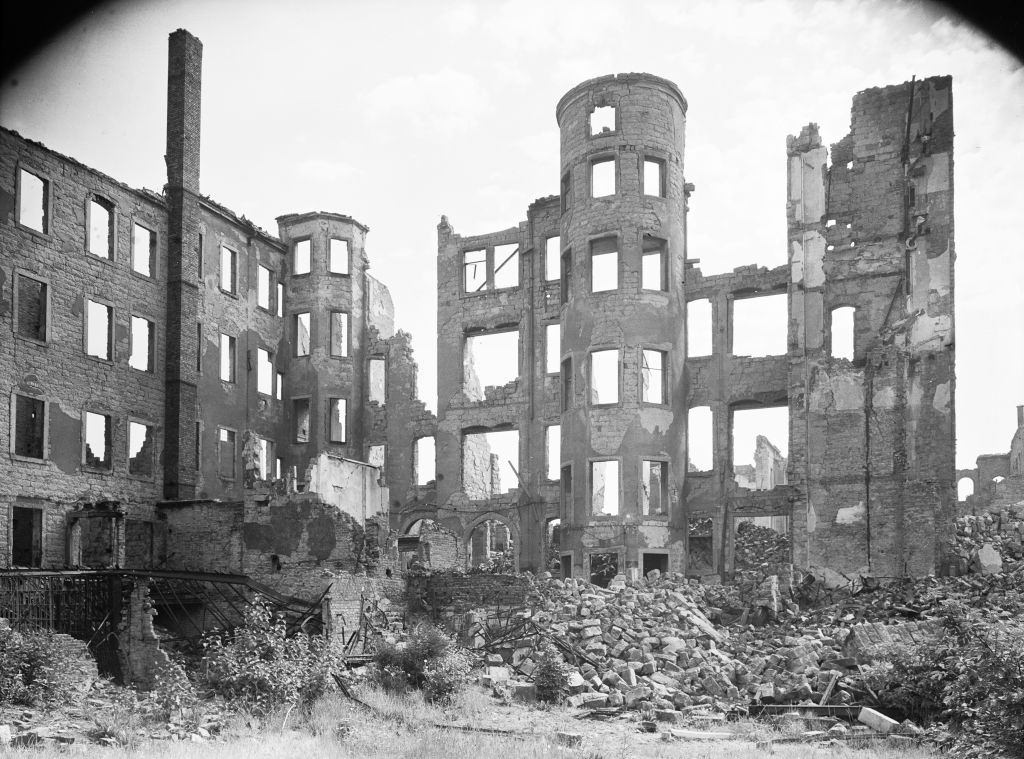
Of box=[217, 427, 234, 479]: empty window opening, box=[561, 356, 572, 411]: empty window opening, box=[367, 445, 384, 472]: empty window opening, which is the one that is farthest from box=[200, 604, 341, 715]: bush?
box=[367, 445, 384, 472]: empty window opening

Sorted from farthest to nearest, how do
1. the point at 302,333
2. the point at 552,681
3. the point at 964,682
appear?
1. the point at 302,333
2. the point at 552,681
3. the point at 964,682

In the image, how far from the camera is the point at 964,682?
14328mm

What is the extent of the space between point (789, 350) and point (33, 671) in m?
19.9

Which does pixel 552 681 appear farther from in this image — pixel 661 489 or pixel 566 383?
pixel 566 383

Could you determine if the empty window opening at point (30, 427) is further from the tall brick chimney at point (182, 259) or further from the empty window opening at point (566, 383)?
the empty window opening at point (566, 383)

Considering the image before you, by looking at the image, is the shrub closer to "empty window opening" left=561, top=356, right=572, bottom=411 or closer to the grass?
the grass

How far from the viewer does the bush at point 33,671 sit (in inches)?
664

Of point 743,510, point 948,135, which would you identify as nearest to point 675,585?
point 743,510

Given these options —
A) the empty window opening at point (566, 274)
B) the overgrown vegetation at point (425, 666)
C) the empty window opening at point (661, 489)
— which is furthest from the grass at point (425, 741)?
the empty window opening at point (566, 274)

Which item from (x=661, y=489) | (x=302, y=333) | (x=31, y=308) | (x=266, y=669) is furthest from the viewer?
(x=302, y=333)

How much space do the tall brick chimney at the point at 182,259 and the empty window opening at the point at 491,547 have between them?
31.6 feet

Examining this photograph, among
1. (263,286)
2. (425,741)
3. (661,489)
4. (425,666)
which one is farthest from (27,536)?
(661,489)

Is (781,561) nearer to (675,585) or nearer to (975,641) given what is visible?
(675,585)

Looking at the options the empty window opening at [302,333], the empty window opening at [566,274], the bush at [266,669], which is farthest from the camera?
the empty window opening at [302,333]
